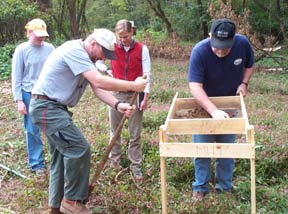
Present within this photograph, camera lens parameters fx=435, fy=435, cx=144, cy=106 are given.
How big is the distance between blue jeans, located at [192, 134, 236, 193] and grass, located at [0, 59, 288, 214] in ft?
0.43

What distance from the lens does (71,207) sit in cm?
407

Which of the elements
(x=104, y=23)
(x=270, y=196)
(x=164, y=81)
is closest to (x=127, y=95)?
(x=270, y=196)

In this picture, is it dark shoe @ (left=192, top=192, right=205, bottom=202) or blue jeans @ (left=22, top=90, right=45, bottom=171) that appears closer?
dark shoe @ (left=192, top=192, right=205, bottom=202)

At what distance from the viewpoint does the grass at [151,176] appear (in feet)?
14.4

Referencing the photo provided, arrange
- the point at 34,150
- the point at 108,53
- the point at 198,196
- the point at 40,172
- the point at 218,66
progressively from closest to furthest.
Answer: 1. the point at 108,53
2. the point at 218,66
3. the point at 198,196
4. the point at 40,172
5. the point at 34,150

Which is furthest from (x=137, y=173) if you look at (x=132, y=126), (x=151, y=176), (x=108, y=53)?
(x=108, y=53)

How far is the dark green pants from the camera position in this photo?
12.8 ft

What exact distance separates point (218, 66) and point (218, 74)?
0.28 feet

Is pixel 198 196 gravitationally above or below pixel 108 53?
below

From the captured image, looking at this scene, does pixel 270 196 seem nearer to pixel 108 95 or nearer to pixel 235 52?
pixel 235 52

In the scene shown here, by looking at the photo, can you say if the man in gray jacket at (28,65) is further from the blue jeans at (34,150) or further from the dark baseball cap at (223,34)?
the dark baseball cap at (223,34)

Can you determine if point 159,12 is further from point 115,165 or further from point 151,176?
point 151,176

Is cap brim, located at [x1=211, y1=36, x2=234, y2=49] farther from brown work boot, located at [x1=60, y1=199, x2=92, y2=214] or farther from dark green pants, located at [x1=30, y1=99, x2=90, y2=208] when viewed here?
brown work boot, located at [x1=60, y1=199, x2=92, y2=214]

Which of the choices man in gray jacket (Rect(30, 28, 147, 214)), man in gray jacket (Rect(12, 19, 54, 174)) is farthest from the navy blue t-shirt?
man in gray jacket (Rect(12, 19, 54, 174))
